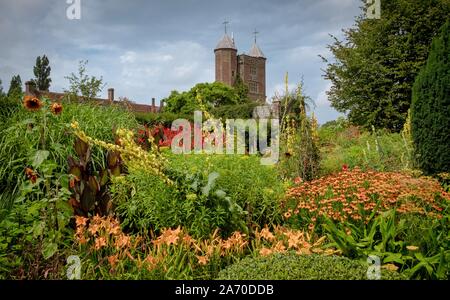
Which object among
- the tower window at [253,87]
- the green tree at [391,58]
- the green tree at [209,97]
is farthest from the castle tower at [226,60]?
the green tree at [391,58]

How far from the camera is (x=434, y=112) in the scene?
6.97 m

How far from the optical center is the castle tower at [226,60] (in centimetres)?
5024

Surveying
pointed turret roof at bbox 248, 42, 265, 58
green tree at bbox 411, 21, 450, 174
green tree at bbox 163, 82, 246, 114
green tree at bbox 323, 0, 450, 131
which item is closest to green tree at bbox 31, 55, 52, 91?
green tree at bbox 163, 82, 246, 114

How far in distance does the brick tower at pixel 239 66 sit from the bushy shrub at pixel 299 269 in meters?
44.7

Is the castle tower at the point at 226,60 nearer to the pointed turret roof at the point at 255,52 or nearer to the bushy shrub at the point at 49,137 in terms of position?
the pointed turret roof at the point at 255,52

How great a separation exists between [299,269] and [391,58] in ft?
42.9

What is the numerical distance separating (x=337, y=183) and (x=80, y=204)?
2.65m

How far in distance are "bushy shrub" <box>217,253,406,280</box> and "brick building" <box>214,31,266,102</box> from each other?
44729 mm

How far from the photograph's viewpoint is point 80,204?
443 cm

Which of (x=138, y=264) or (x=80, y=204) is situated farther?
(x=80, y=204)

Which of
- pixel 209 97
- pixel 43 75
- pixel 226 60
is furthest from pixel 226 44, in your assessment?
pixel 43 75
